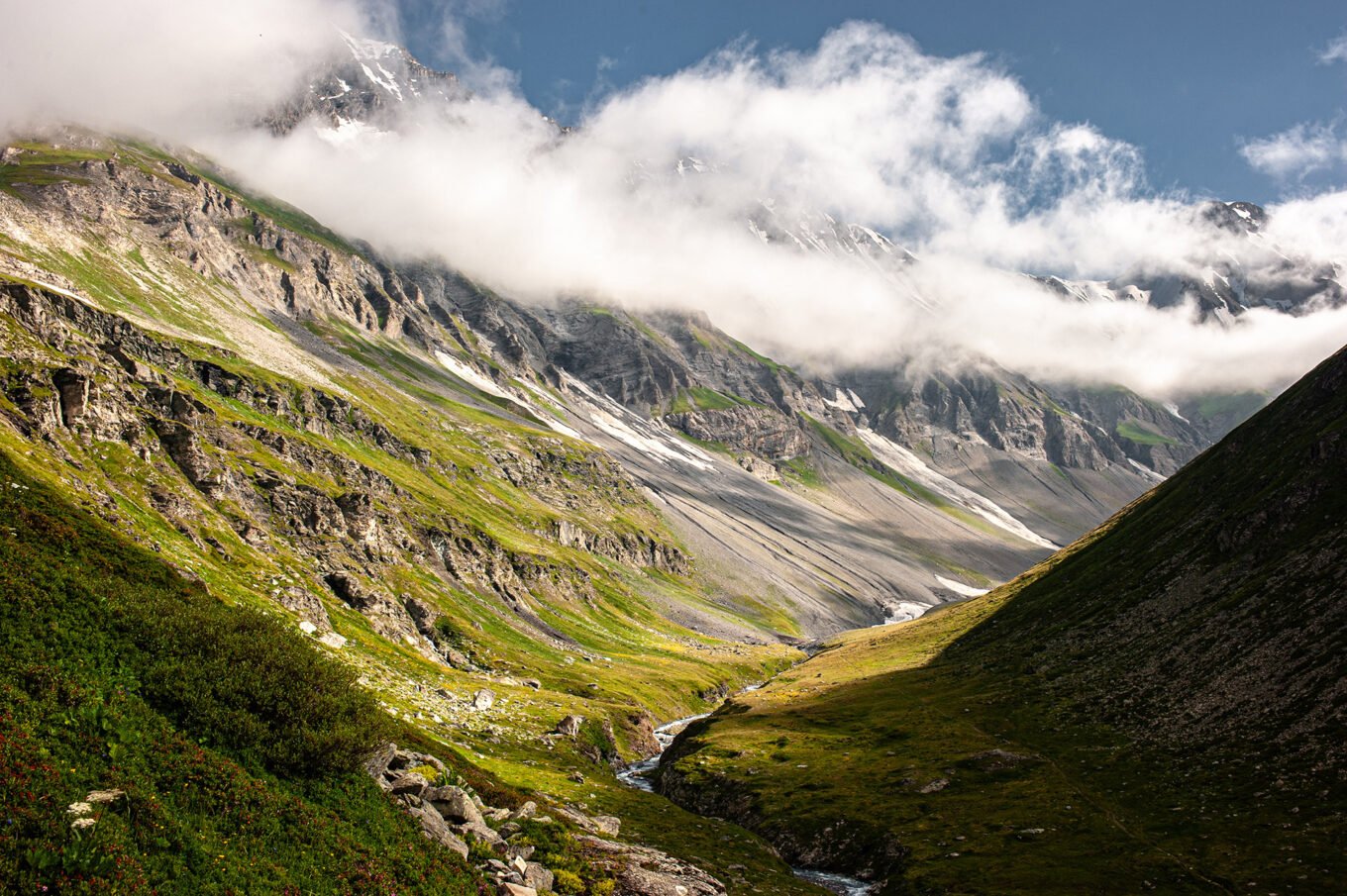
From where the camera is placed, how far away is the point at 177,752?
78.7ft

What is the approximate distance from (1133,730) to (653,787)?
51715 mm

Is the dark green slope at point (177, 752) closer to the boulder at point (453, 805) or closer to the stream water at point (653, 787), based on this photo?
the boulder at point (453, 805)

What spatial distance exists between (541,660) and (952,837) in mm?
98064

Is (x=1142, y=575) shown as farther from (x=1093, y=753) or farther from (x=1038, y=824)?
(x=1038, y=824)

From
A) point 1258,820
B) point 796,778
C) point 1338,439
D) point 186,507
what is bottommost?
point 186,507

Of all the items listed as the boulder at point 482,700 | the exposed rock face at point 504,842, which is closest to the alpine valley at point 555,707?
the exposed rock face at point 504,842

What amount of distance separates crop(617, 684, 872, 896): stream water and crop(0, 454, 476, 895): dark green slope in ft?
132

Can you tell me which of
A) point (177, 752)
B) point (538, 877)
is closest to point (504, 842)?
point (538, 877)

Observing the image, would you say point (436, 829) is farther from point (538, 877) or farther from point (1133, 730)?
point (1133, 730)

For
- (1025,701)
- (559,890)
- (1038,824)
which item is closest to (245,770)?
(559,890)

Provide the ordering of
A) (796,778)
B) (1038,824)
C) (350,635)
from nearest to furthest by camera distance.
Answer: (1038,824), (796,778), (350,635)

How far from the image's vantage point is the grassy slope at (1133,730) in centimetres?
5044

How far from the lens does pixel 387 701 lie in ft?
239

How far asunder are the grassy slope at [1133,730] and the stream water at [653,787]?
232 cm
